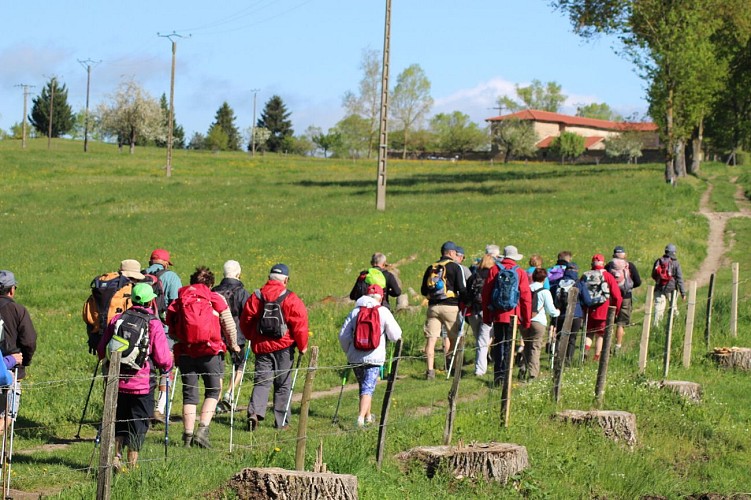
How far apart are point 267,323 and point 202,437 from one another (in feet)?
4.80

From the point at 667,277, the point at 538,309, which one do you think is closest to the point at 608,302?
the point at 538,309

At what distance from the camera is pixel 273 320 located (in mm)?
11102

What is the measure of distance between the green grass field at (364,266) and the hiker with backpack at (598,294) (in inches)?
36.5

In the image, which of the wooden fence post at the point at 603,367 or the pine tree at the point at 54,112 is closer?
the wooden fence post at the point at 603,367

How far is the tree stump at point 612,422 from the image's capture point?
435 inches

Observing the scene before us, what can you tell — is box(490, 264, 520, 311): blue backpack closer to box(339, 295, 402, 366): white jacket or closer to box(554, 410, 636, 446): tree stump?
box(339, 295, 402, 366): white jacket

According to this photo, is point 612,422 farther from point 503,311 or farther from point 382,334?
point 503,311

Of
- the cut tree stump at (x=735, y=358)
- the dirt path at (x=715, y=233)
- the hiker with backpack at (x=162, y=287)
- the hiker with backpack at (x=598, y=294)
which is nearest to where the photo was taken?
the hiker with backpack at (x=162, y=287)

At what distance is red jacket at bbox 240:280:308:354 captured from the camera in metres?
11.2

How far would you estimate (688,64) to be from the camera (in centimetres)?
4919

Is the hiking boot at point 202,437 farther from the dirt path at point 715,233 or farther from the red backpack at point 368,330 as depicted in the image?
the dirt path at point 715,233

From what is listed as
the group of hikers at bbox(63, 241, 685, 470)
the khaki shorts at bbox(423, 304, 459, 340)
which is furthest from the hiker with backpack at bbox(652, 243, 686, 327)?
the khaki shorts at bbox(423, 304, 459, 340)

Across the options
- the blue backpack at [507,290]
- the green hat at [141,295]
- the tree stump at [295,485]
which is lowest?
the tree stump at [295,485]

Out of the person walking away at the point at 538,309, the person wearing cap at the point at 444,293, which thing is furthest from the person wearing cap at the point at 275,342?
the person walking away at the point at 538,309
